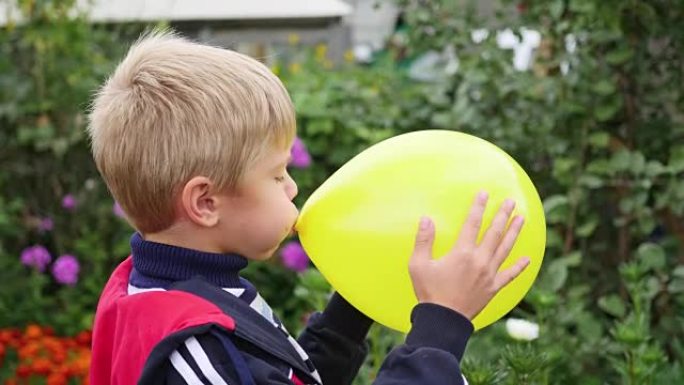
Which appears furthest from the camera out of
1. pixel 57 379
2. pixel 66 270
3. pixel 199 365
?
pixel 66 270

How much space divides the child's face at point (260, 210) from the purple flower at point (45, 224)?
9.87 ft

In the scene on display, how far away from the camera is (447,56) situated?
3.82 meters

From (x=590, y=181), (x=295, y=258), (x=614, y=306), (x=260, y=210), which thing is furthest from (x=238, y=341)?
(x=295, y=258)

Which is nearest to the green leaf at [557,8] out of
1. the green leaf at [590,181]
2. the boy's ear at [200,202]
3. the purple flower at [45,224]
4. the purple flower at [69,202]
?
the green leaf at [590,181]

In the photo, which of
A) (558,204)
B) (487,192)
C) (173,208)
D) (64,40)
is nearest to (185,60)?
(173,208)

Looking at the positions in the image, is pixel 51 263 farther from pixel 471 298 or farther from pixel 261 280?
pixel 471 298

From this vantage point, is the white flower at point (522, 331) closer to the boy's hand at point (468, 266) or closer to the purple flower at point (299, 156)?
the boy's hand at point (468, 266)

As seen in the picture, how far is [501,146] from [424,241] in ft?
6.45

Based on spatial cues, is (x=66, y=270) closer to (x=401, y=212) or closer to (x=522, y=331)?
(x=522, y=331)

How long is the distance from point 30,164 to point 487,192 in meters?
3.28

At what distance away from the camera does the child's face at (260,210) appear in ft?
4.70

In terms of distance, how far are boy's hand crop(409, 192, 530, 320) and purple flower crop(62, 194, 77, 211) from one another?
307 centimetres

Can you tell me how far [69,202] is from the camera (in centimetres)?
426

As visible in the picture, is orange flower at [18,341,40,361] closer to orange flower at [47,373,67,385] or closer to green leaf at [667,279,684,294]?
orange flower at [47,373,67,385]
